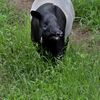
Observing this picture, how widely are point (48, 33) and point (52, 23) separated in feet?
0.55

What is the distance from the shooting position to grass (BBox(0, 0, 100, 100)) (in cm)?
463

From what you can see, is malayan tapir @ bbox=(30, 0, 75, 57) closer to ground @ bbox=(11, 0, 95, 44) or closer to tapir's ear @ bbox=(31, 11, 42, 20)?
tapir's ear @ bbox=(31, 11, 42, 20)

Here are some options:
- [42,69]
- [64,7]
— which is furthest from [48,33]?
[64,7]

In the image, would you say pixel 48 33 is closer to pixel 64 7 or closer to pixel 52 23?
pixel 52 23

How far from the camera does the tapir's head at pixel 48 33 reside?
500cm

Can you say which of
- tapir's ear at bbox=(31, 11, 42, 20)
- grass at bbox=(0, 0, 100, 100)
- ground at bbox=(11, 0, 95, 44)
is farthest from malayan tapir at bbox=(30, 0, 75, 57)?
ground at bbox=(11, 0, 95, 44)

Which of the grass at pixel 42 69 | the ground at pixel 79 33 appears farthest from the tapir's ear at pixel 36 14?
the ground at pixel 79 33

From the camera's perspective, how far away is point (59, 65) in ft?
16.7

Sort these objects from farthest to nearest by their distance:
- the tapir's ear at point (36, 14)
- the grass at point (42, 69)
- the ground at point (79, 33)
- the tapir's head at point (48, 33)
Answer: the ground at point (79, 33) → the tapir's ear at point (36, 14) → the tapir's head at point (48, 33) → the grass at point (42, 69)

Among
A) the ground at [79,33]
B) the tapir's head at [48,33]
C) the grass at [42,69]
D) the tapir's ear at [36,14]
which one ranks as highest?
the tapir's ear at [36,14]

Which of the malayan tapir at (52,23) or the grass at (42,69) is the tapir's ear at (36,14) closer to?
the malayan tapir at (52,23)

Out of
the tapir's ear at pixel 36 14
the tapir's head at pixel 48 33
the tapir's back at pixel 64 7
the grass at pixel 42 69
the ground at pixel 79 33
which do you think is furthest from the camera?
the ground at pixel 79 33

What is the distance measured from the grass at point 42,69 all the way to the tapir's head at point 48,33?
160mm

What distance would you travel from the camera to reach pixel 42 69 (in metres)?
5.22
